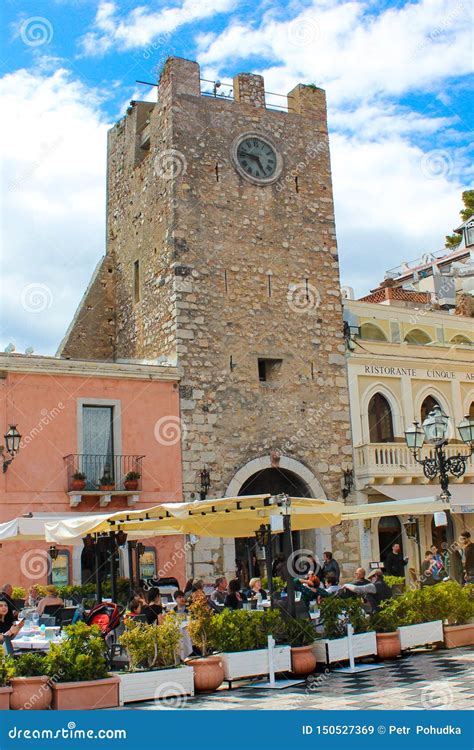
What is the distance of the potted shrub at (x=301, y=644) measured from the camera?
11.6 metres

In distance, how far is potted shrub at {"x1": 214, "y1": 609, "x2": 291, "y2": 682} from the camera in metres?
11.1

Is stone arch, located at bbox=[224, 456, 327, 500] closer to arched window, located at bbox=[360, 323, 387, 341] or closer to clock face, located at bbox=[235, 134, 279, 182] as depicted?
arched window, located at bbox=[360, 323, 387, 341]

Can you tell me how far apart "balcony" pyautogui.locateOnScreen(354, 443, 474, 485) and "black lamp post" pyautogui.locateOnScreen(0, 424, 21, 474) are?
9568 mm

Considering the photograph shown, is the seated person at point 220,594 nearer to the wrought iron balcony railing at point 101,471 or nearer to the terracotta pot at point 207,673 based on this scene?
the terracotta pot at point 207,673

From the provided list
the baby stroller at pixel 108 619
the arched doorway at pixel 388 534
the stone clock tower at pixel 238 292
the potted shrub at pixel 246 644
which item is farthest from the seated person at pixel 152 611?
the arched doorway at pixel 388 534

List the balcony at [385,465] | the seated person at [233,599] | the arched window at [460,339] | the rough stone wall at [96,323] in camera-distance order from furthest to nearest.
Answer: the arched window at [460,339], the rough stone wall at [96,323], the balcony at [385,465], the seated person at [233,599]

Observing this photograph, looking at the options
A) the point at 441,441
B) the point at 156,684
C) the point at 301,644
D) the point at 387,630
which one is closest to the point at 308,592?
the point at 387,630

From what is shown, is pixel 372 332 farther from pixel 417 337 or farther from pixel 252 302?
pixel 252 302

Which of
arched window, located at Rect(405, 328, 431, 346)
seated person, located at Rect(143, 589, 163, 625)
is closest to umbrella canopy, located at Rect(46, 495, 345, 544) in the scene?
seated person, located at Rect(143, 589, 163, 625)

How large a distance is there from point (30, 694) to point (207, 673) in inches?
93.7

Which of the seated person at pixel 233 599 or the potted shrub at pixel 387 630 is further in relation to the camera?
the seated person at pixel 233 599

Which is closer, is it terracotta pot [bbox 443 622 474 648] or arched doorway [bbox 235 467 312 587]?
terracotta pot [bbox 443 622 474 648]

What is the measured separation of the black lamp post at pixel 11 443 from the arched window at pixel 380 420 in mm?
10735

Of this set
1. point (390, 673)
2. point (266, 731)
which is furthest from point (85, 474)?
point (266, 731)
